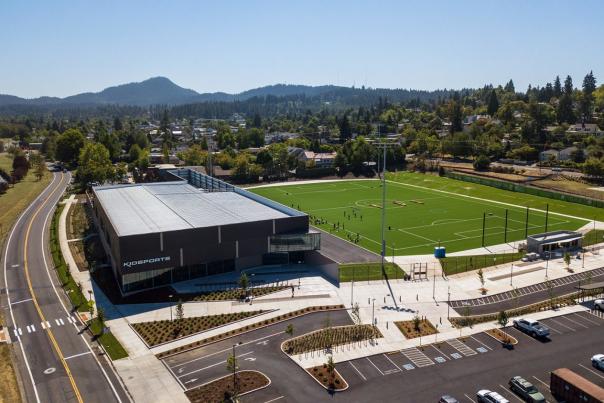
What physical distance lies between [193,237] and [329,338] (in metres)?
22.4

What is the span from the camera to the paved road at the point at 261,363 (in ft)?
124

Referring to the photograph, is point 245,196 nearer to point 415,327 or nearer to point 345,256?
point 345,256

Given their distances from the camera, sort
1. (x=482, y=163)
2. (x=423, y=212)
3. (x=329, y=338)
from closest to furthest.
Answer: (x=329, y=338), (x=423, y=212), (x=482, y=163)

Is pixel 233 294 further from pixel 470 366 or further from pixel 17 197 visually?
pixel 17 197

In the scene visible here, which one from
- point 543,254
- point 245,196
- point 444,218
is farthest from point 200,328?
point 444,218

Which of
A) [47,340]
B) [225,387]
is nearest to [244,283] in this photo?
[225,387]

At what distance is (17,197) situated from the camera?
120 metres

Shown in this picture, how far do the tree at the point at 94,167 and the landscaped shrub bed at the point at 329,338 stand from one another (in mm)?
93941

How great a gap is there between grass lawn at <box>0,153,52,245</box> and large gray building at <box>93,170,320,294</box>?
25.9 meters

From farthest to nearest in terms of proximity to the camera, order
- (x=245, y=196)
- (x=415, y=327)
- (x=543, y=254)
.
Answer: (x=245, y=196)
(x=543, y=254)
(x=415, y=327)

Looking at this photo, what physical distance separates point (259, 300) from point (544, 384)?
2878 centimetres

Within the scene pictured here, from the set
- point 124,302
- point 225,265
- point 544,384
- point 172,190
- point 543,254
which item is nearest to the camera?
point 544,384

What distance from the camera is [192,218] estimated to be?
221ft

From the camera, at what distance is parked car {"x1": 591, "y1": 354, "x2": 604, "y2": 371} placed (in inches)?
1581
